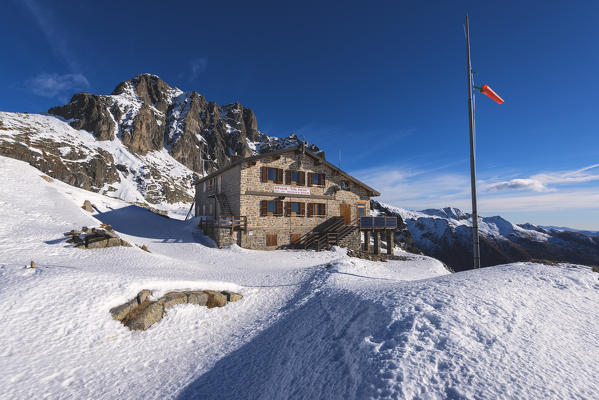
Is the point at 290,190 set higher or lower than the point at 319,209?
higher

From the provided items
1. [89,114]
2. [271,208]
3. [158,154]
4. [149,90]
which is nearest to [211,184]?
[271,208]

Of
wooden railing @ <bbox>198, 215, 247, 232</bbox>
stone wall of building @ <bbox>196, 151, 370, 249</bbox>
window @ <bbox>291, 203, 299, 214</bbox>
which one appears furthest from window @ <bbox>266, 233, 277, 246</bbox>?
window @ <bbox>291, 203, 299, 214</bbox>

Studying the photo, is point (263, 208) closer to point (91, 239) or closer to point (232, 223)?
point (232, 223)

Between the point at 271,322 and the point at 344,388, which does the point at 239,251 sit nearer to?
the point at 271,322

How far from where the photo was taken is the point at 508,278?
21.7 ft

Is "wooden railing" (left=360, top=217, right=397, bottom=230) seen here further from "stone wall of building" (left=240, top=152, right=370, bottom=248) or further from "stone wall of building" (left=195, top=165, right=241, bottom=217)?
"stone wall of building" (left=195, top=165, right=241, bottom=217)

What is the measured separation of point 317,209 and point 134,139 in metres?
108

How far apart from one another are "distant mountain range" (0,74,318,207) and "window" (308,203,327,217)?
28.5 feet

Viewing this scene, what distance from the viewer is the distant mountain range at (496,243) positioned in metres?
88.7

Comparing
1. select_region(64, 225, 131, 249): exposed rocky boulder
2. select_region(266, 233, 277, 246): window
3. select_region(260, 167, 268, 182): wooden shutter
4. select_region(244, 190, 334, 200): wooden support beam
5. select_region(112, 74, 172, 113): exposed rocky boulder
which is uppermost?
select_region(112, 74, 172, 113): exposed rocky boulder

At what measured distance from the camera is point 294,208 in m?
22.6

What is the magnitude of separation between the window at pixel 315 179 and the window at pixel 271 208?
3.76m

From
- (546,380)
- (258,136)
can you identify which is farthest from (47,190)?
(258,136)

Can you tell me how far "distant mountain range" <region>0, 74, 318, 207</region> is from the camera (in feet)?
214
